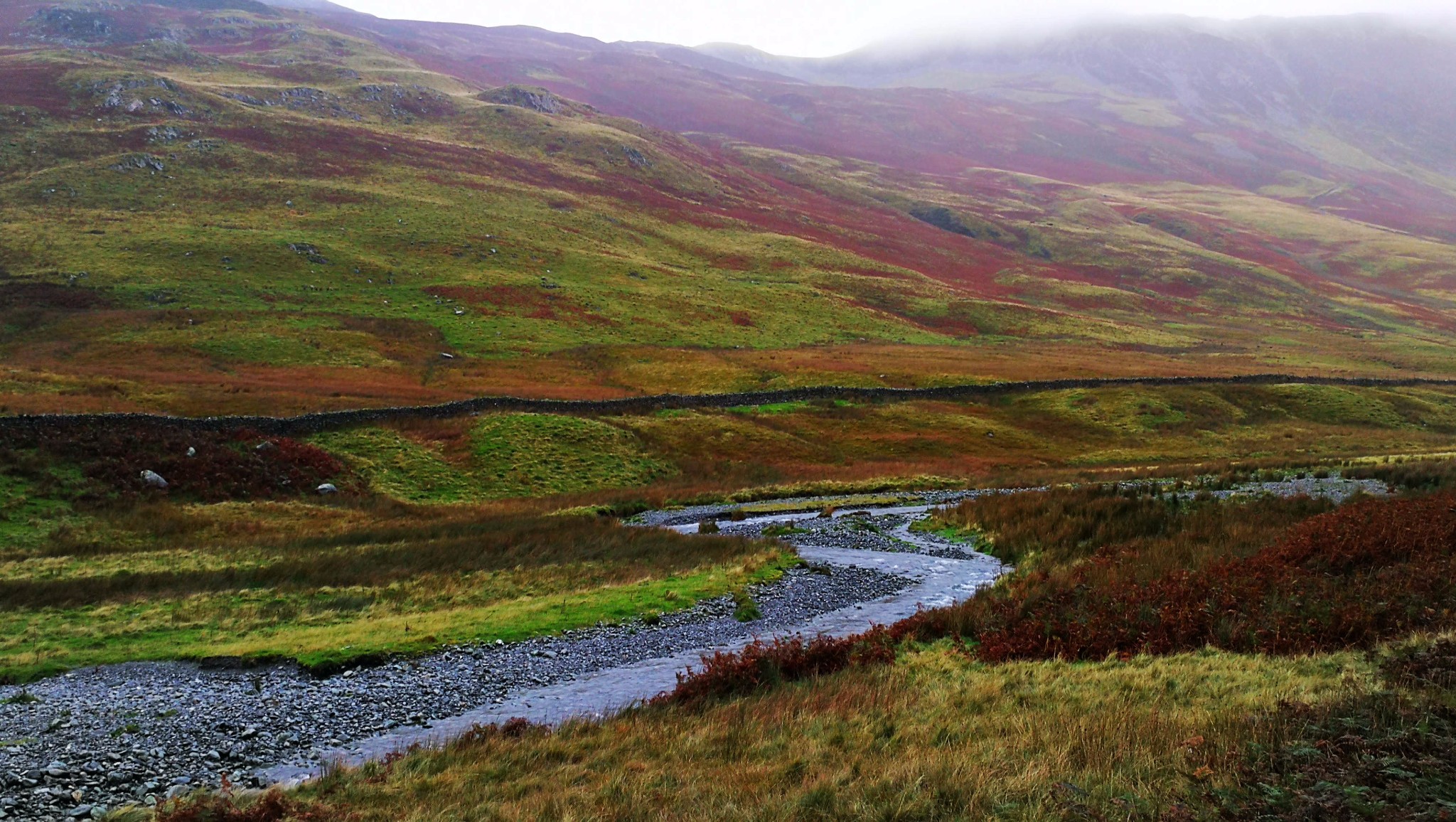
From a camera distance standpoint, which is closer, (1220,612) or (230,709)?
(1220,612)

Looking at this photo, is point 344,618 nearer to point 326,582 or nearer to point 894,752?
point 326,582

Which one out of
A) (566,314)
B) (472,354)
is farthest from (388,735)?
(566,314)

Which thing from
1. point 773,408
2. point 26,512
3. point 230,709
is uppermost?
point 230,709

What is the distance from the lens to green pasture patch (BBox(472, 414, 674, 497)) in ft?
149

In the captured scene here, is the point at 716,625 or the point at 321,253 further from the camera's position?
the point at 321,253

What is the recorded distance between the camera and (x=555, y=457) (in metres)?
48.9

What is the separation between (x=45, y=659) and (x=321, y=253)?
3514 inches

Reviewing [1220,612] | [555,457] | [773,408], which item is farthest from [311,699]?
[773,408]

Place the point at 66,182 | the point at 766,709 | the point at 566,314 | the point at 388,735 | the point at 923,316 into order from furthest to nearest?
the point at 923,316 → the point at 66,182 → the point at 566,314 → the point at 388,735 → the point at 766,709

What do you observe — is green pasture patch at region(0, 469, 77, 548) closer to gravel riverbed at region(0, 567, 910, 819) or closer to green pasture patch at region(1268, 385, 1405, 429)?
gravel riverbed at region(0, 567, 910, 819)

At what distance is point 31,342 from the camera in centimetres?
6644

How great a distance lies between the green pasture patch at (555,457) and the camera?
45.5 meters

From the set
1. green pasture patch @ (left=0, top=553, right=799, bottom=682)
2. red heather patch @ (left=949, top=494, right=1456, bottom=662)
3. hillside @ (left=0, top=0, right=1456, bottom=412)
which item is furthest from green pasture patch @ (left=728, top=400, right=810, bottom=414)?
red heather patch @ (left=949, top=494, right=1456, bottom=662)

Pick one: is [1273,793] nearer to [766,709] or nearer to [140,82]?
[766,709]
